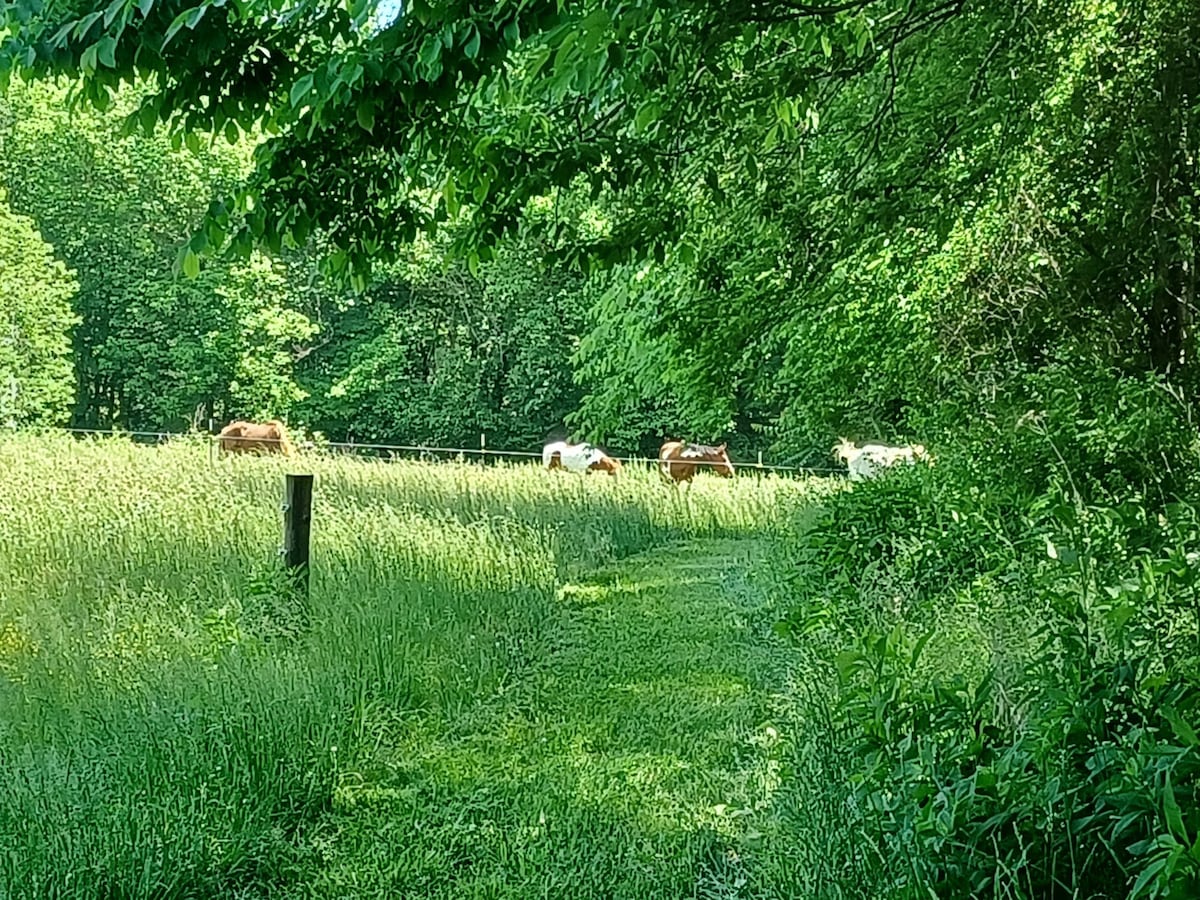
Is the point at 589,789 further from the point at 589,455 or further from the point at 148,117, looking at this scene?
the point at 589,455

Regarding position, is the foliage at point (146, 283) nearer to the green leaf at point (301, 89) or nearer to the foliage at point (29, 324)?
the foliage at point (29, 324)

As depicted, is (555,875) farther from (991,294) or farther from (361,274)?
(991,294)

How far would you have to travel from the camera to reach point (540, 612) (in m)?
6.88

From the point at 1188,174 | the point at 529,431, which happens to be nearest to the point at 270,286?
the point at 529,431

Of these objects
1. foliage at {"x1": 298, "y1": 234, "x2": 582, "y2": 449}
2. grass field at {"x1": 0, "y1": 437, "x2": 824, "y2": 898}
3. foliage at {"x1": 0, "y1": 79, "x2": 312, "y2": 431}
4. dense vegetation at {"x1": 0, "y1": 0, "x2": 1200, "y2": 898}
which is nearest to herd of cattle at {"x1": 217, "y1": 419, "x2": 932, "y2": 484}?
dense vegetation at {"x1": 0, "y1": 0, "x2": 1200, "y2": 898}

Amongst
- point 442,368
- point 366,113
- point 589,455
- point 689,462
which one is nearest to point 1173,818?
point 366,113

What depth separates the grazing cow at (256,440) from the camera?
58.6 ft

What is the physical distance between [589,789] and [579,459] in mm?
17421

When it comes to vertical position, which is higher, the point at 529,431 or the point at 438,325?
the point at 438,325

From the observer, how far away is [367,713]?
4527 mm

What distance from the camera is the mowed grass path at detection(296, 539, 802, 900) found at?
321 centimetres

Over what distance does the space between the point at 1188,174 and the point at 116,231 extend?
3376 centimetres

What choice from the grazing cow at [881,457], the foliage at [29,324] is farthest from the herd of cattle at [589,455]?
the foliage at [29,324]

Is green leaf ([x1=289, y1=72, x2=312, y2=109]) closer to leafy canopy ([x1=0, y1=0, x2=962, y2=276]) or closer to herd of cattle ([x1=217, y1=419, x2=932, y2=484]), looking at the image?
leafy canopy ([x1=0, y1=0, x2=962, y2=276])
